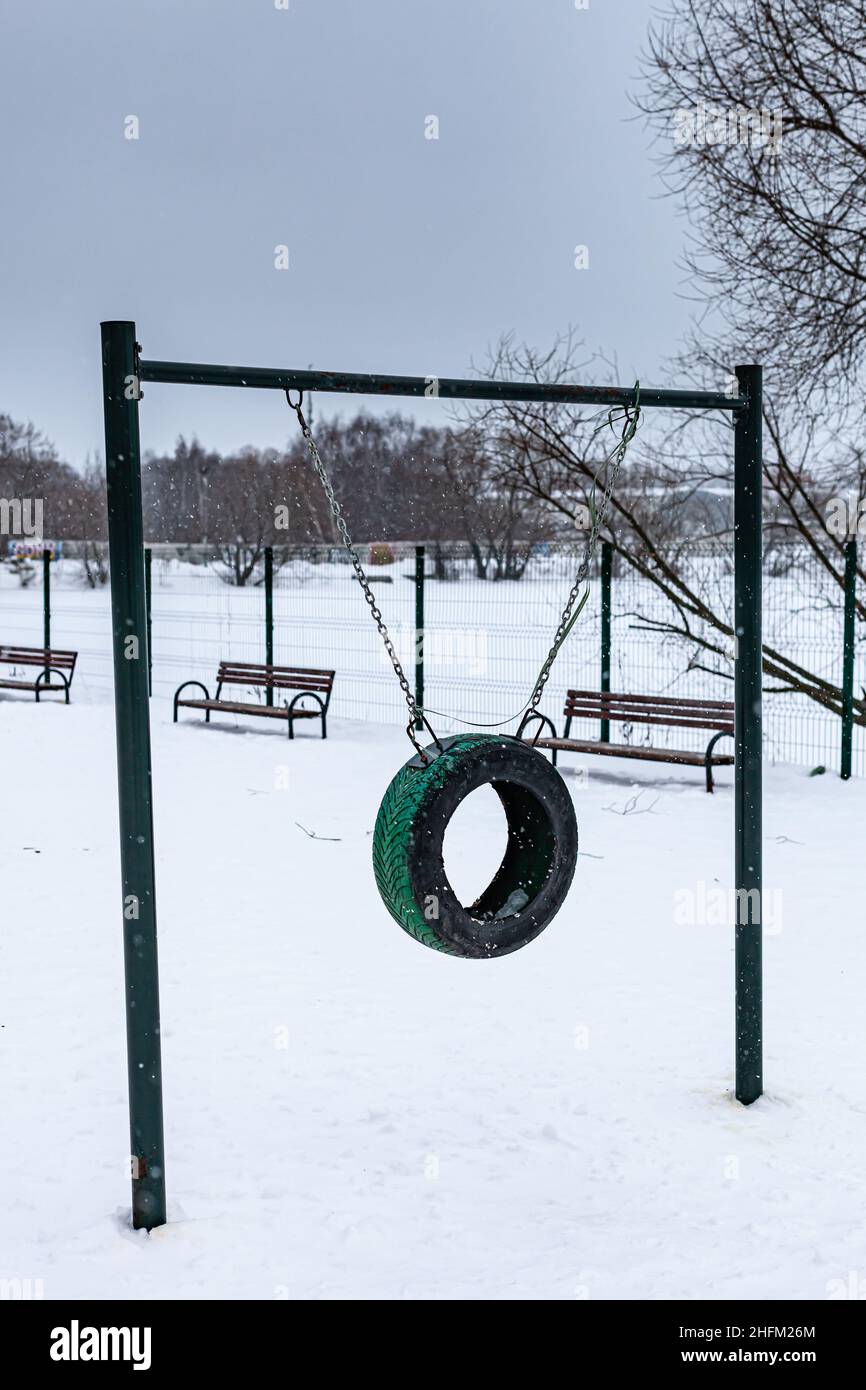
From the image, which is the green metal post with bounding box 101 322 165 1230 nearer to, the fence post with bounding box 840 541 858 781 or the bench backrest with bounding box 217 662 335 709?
the fence post with bounding box 840 541 858 781

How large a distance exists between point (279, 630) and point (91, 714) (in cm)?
1126

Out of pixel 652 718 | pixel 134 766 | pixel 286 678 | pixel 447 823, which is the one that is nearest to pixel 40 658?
pixel 286 678

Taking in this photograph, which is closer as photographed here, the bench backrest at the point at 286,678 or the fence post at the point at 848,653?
the fence post at the point at 848,653

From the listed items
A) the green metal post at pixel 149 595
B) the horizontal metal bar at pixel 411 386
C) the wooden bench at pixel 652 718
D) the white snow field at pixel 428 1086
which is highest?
the horizontal metal bar at pixel 411 386

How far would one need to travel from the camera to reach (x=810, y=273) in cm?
953

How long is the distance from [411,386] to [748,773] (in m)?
1.67

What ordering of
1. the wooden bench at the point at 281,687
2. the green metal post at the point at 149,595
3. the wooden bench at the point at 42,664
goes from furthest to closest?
1. the wooden bench at the point at 42,664
2. the green metal post at the point at 149,595
3. the wooden bench at the point at 281,687

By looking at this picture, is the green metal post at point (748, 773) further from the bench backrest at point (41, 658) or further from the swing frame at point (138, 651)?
the bench backrest at point (41, 658)

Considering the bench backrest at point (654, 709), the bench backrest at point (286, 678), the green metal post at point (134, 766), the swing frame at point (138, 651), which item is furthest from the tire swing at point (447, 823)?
the bench backrest at point (286, 678)

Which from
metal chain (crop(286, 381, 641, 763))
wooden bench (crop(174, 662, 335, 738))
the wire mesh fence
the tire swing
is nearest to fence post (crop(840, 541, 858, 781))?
the wire mesh fence

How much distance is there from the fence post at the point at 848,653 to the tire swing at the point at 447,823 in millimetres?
6682

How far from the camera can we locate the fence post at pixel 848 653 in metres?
10.0

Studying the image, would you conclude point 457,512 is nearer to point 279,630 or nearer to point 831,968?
point 279,630
